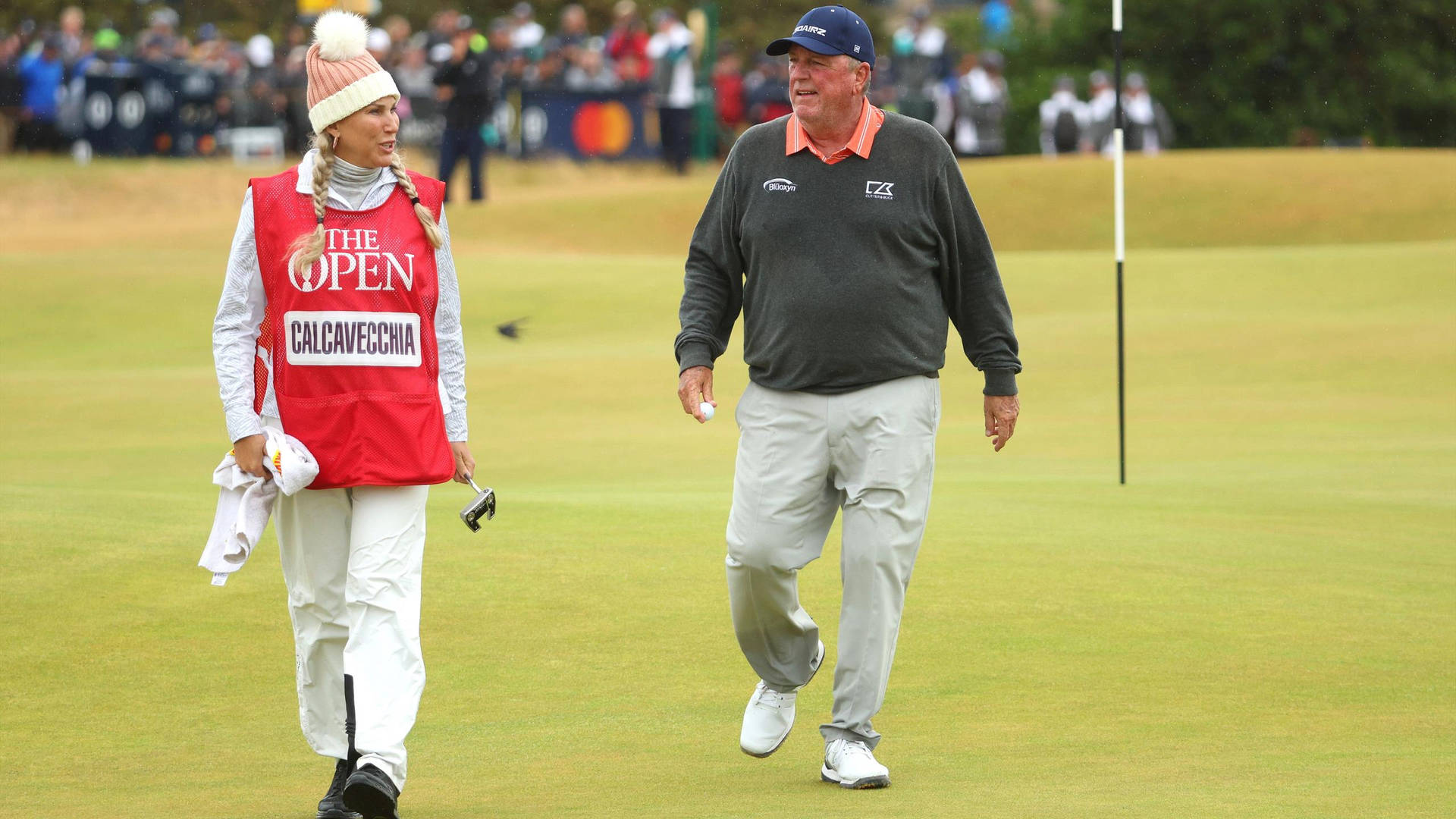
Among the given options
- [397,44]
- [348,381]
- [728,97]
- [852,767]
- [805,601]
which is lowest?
[728,97]

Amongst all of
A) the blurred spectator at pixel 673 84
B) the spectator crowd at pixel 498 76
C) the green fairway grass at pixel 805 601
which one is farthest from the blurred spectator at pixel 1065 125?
the green fairway grass at pixel 805 601

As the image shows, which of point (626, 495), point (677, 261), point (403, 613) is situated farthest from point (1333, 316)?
point (403, 613)

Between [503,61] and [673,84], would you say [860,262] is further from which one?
[673,84]

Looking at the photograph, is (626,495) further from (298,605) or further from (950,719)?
(298,605)

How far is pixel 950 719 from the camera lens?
6293 millimetres

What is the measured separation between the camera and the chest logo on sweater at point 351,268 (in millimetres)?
5227

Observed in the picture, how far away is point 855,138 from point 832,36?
29cm

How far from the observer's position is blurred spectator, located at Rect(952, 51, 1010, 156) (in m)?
35.9

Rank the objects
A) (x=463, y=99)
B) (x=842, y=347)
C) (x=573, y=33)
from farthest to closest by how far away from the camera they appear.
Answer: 1. (x=573, y=33)
2. (x=463, y=99)
3. (x=842, y=347)

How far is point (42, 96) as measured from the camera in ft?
115

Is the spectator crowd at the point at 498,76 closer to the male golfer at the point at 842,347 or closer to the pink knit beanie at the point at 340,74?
the male golfer at the point at 842,347

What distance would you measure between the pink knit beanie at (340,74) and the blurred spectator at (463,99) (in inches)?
848

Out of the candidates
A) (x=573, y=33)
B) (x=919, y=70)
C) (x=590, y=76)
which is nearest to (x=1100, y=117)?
(x=919, y=70)

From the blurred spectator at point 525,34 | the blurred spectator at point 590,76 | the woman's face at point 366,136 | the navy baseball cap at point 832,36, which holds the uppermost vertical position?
the navy baseball cap at point 832,36
